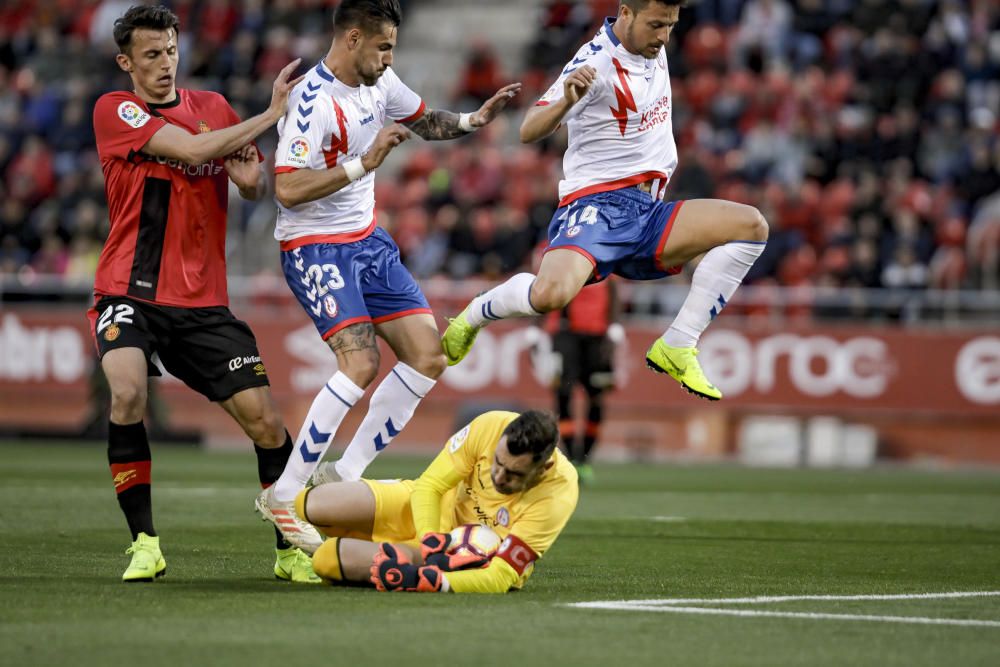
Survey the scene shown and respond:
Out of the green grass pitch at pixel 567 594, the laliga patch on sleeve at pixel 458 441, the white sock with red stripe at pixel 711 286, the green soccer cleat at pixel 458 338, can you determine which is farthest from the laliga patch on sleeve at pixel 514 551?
the white sock with red stripe at pixel 711 286

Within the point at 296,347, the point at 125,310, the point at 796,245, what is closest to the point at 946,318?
the point at 796,245

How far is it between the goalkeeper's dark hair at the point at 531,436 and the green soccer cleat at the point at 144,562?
74.0 inches

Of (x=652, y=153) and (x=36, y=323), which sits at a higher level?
(x=652, y=153)

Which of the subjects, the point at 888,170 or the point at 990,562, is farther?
the point at 888,170

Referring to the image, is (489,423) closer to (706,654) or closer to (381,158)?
(381,158)

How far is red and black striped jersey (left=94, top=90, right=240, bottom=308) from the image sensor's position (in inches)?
331

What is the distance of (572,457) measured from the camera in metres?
17.5

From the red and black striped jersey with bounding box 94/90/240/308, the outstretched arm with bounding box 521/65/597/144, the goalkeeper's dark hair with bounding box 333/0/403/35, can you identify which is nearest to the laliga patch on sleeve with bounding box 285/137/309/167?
the red and black striped jersey with bounding box 94/90/240/308

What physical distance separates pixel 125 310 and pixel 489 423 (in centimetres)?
191

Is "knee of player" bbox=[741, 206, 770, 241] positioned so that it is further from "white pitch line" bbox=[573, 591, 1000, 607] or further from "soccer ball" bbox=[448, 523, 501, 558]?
"soccer ball" bbox=[448, 523, 501, 558]

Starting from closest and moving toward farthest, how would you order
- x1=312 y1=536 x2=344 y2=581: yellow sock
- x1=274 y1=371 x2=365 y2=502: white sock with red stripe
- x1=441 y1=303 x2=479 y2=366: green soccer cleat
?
x1=312 y1=536 x2=344 y2=581: yellow sock
x1=274 y1=371 x2=365 y2=502: white sock with red stripe
x1=441 y1=303 x2=479 y2=366: green soccer cleat

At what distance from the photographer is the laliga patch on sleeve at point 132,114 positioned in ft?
27.4

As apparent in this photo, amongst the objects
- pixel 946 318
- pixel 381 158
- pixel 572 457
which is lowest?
pixel 572 457

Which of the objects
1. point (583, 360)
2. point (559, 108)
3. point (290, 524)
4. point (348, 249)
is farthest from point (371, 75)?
point (583, 360)
